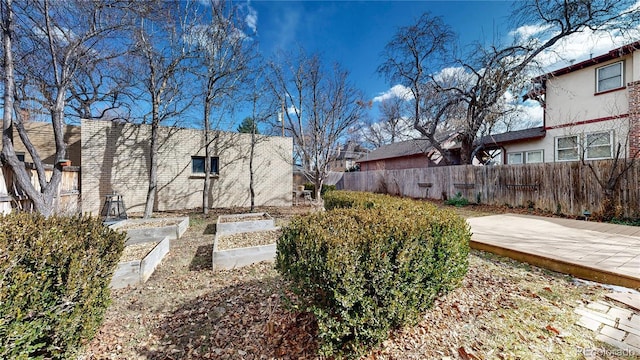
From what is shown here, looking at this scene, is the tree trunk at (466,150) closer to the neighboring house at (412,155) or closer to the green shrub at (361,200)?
the neighboring house at (412,155)

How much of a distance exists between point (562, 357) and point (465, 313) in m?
0.68

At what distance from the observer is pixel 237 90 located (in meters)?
9.84

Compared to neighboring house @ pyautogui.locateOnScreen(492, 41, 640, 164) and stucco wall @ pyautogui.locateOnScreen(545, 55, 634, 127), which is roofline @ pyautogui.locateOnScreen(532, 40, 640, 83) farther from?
stucco wall @ pyautogui.locateOnScreen(545, 55, 634, 127)

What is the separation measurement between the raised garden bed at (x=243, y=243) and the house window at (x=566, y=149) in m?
13.1

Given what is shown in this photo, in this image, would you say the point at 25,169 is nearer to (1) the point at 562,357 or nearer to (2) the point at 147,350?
(2) the point at 147,350

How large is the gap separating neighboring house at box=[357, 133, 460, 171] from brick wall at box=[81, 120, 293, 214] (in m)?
9.83

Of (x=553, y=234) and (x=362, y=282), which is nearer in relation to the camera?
(x=362, y=282)

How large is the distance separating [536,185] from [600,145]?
14.4 feet

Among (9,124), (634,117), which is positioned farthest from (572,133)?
(9,124)

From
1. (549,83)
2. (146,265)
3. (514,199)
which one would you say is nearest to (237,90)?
(146,265)

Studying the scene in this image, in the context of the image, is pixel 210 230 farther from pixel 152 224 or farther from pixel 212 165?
pixel 212 165

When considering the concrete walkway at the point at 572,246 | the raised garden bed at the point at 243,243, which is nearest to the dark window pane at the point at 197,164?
the raised garden bed at the point at 243,243

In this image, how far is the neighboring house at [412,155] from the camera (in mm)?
16936

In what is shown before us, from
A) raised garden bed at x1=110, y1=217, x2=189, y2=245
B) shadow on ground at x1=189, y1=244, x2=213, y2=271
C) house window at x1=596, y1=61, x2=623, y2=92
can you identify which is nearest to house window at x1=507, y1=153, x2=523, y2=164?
house window at x1=596, y1=61, x2=623, y2=92
